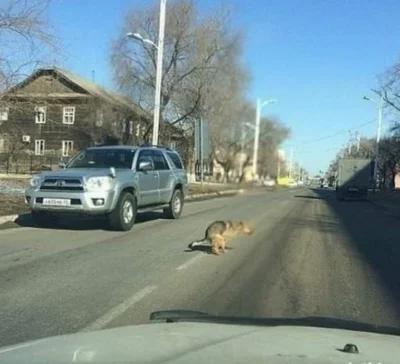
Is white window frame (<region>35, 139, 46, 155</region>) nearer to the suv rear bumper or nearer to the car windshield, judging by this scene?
the car windshield

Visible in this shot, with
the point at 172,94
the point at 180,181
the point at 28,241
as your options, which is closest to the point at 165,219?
the point at 180,181

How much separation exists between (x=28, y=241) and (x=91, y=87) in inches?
1841

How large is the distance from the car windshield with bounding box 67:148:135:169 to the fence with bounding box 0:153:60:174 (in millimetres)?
29471

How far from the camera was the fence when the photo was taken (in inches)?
1847

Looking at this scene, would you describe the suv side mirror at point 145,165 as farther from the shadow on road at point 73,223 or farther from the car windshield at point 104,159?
the shadow on road at point 73,223

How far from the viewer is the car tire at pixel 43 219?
49.6 feet

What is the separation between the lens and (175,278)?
8.81 m

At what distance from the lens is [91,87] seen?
58.0 m

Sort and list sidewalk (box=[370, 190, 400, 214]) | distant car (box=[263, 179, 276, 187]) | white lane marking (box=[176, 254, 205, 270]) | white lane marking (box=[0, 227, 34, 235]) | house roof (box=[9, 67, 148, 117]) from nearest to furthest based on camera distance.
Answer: white lane marking (box=[176, 254, 205, 270]), white lane marking (box=[0, 227, 34, 235]), sidewalk (box=[370, 190, 400, 214]), house roof (box=[9, 67, 148, 117]), distant car (box=[263, 179, 276, 187])

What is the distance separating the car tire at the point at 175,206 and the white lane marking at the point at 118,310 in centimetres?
1013

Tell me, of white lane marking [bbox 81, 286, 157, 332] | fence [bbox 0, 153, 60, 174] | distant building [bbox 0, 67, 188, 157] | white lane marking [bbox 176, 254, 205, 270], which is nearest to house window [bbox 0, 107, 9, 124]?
white lane marking [bbox 176, 254, 205, 270]

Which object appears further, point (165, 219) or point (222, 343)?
point (165, 219)

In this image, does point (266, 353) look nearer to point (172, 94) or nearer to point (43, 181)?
point (43, 181)

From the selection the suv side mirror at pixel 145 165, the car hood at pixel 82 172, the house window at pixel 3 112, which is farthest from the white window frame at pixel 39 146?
the car hood at pixel 82 172
